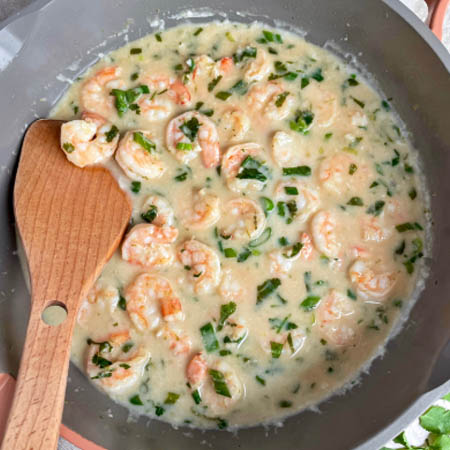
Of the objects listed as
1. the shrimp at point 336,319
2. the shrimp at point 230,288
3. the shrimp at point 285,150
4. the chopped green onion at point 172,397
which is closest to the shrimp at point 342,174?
the shrimp at point 285,150

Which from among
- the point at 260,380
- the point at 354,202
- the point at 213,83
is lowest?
the point at 260,380

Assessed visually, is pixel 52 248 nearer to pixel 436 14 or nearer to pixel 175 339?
pixel 175 339

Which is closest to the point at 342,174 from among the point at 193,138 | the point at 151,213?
the point at 193,138

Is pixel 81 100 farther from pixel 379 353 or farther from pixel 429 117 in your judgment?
pixel 379 353

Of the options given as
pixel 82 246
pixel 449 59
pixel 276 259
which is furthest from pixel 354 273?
pixel 82 246

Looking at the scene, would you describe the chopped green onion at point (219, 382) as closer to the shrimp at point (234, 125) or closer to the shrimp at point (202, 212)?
the shrimp at point (202, 212)

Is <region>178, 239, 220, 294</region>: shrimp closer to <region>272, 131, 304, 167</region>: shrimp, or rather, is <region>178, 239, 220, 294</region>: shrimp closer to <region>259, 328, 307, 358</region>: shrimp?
<region>259, 328, 307, 358</region>: shrimp

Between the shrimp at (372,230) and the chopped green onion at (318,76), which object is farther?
the chopped green onion at (318,76)
